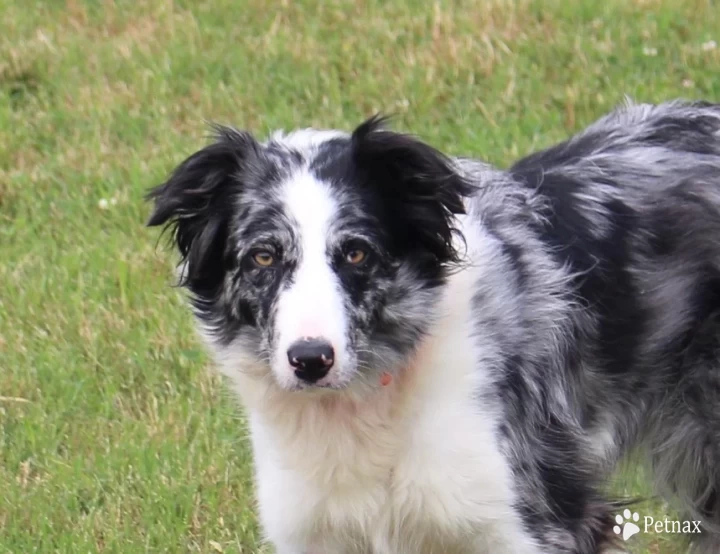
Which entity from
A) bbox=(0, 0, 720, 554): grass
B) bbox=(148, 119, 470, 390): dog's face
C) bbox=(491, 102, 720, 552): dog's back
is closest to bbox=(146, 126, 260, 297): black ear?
bbox=(148, 119, 470, 390): dog's face

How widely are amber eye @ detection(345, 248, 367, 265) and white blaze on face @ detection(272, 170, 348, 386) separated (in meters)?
0.08

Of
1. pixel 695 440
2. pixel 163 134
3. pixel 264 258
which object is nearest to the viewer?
pixel 264 258

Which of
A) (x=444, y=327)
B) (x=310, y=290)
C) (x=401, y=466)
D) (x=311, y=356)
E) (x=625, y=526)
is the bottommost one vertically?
(x=625, y=526)

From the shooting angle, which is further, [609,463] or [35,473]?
[35,473]

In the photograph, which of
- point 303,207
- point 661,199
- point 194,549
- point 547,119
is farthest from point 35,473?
point 547,119

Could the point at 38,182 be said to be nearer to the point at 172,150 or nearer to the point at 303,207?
the point at 172,150

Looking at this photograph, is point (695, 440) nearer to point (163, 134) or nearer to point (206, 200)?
point (206, 200)

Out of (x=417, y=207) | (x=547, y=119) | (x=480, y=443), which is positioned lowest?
(x=547, y=119)

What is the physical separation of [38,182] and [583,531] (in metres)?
4.95

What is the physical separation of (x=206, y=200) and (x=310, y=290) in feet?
2.16

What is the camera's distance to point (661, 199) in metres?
4.23

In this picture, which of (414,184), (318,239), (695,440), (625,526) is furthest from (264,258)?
(695,440)

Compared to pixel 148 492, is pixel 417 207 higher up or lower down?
higher up

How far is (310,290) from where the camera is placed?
11.5 feet
